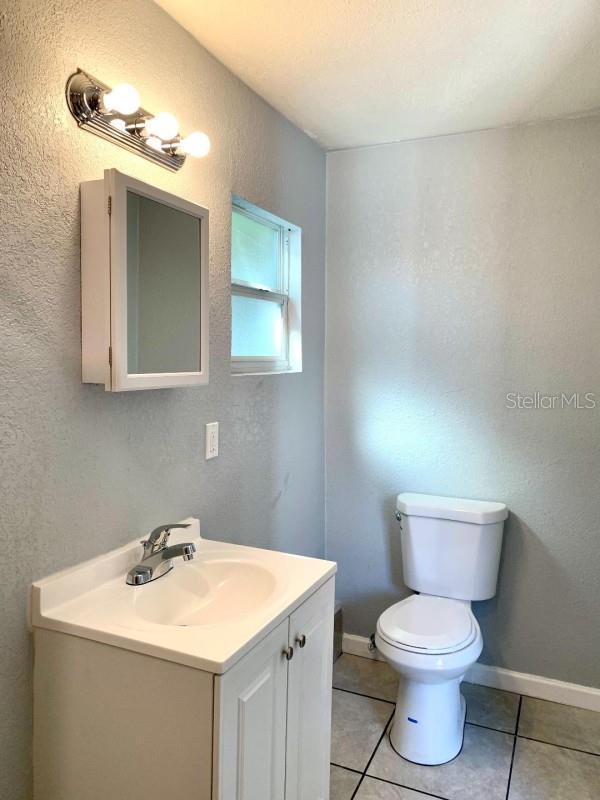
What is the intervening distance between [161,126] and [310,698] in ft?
5.00

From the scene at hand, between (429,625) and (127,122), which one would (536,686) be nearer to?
(429,625)

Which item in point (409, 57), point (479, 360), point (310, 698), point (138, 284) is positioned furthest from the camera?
point (479, 360)

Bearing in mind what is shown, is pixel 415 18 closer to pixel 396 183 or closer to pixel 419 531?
pixel 396 183

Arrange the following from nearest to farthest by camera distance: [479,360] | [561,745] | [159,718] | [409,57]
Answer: [159,718] < [409,57] < [561,745] < [479,360]

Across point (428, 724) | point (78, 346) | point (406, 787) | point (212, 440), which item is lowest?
point (406, 787)

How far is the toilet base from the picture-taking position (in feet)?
6.89

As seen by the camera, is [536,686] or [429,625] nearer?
[429,625]

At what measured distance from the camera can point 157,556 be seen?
5.17 ft

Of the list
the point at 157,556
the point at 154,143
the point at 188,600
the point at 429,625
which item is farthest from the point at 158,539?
the point at 429,625

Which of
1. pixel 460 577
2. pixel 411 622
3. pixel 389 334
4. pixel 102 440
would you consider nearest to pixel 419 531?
A: pixel 460 577

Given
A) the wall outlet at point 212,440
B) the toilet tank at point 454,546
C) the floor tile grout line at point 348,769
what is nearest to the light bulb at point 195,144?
the wall outlet at point 212,440

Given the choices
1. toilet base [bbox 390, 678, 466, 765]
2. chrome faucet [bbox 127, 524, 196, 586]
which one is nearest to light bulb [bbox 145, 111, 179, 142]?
chrome faucet [bbox 127, 524, 196, 586]

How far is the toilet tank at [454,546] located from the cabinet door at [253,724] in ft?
3.92

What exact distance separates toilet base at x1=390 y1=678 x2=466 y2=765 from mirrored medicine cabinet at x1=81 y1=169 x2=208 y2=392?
138 centimetres
